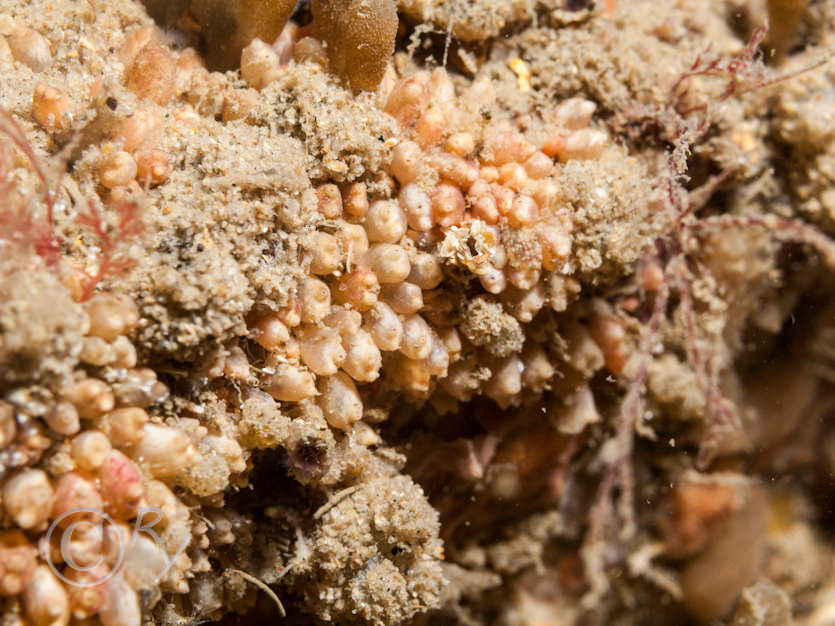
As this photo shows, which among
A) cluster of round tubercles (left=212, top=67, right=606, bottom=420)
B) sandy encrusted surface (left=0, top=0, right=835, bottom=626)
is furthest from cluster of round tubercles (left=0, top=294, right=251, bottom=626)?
cluster of round tubercles (left=212, top=67, right=606, bottom=420)

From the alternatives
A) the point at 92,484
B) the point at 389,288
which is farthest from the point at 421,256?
the point at 92,484

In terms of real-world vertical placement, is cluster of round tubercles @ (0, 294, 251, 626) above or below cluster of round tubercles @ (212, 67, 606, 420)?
below

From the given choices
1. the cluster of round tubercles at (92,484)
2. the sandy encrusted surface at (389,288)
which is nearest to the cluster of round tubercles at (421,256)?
the sandy encrusted surface at (389,288)

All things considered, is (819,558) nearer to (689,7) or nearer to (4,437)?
(689,7)

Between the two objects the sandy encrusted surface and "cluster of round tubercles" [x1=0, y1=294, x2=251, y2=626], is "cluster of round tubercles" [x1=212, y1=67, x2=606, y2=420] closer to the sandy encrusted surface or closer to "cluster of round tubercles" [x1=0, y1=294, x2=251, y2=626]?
the sandy encrusted surface

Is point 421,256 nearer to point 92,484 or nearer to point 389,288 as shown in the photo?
point 389,288

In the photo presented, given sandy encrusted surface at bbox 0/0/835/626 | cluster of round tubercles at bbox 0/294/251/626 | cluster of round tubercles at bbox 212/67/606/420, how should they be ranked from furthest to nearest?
cluster of round tubercles at bbox 212/67/606/420, sandy encrusted surface at bbox 0/0/835/626, cluster of round tubercles at bbox 0/294/251/626

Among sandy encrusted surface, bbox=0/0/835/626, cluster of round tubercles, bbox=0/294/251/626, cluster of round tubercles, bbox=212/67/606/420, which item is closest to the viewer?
cluster of round tubercles, bbox=0/294/251/626

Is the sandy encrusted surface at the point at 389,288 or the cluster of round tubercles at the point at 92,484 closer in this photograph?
the cluster of round tubercles at the point at 92,484

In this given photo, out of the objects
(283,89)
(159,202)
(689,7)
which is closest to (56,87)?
(159,202)

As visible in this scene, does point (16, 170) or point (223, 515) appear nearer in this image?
point (16, 170)

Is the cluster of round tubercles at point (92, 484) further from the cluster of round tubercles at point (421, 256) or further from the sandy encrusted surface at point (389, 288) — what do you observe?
the cluster of round tubercles at point (421, 256)
